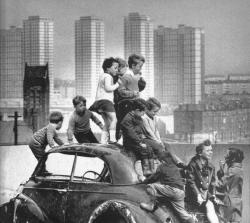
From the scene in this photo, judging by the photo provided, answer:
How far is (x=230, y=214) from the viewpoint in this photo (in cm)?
584

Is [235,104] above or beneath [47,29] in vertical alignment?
beneath

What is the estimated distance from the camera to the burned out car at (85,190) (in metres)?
5.11

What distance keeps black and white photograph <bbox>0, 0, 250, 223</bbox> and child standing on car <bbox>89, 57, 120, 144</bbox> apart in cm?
1

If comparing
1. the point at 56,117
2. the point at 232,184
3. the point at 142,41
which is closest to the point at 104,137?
the point at 56,117

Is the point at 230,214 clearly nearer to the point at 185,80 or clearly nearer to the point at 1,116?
the point at 185,80

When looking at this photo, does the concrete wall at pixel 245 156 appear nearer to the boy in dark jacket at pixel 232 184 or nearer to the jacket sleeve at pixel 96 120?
the boy in dark jacket at pixel 232 184

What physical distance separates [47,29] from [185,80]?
4.93 feet

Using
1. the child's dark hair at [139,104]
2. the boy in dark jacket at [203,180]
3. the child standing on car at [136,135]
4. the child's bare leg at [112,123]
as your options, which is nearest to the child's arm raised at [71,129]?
the child's bare leg at [112,123]

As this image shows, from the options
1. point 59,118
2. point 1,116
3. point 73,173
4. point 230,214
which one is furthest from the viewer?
point 1,116

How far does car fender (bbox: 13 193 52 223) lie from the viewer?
18.2 feet

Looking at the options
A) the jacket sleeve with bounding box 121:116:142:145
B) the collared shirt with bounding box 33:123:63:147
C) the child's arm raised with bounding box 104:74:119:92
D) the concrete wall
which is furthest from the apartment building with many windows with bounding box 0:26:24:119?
the concrete wall

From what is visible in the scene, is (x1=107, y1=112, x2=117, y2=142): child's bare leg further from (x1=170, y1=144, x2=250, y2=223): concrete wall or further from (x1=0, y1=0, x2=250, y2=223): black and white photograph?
(x1=170, y1=144, x2=250, y2=223): concrete wall

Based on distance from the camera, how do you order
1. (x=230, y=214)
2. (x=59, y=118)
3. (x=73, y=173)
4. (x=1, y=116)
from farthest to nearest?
(x=1, y=116) < (x=59, y=118) < (x=230, y=214) < (x=73, y=173)

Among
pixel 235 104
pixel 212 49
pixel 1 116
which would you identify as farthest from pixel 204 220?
pixel 1 116
